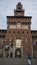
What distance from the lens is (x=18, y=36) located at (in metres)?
53.2

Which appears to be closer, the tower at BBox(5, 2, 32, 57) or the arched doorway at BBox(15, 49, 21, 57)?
the tower at BBox(5, 2, 32, 57)

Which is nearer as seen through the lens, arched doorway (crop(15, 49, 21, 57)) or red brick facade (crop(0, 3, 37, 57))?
red brick facade (crop(0, 3, 37, 57))

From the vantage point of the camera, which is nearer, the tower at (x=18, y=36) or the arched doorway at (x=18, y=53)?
the tower at (x=18, y=36)

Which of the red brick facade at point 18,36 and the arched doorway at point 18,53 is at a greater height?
the red brick facade at point 18,36

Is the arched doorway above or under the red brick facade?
under

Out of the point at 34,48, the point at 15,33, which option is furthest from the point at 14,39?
the point at 34,48

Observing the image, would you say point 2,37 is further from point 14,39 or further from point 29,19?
point 29,19

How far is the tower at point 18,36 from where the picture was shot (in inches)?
2050

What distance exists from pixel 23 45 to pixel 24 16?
8341mm

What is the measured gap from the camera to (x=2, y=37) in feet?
182

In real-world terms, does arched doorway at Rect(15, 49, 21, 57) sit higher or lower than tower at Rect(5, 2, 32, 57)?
lower

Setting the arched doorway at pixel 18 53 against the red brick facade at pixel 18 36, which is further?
the arched doorway at pixel 18 53

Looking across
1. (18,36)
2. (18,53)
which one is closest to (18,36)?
(18,36)

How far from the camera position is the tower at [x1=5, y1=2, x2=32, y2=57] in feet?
171
